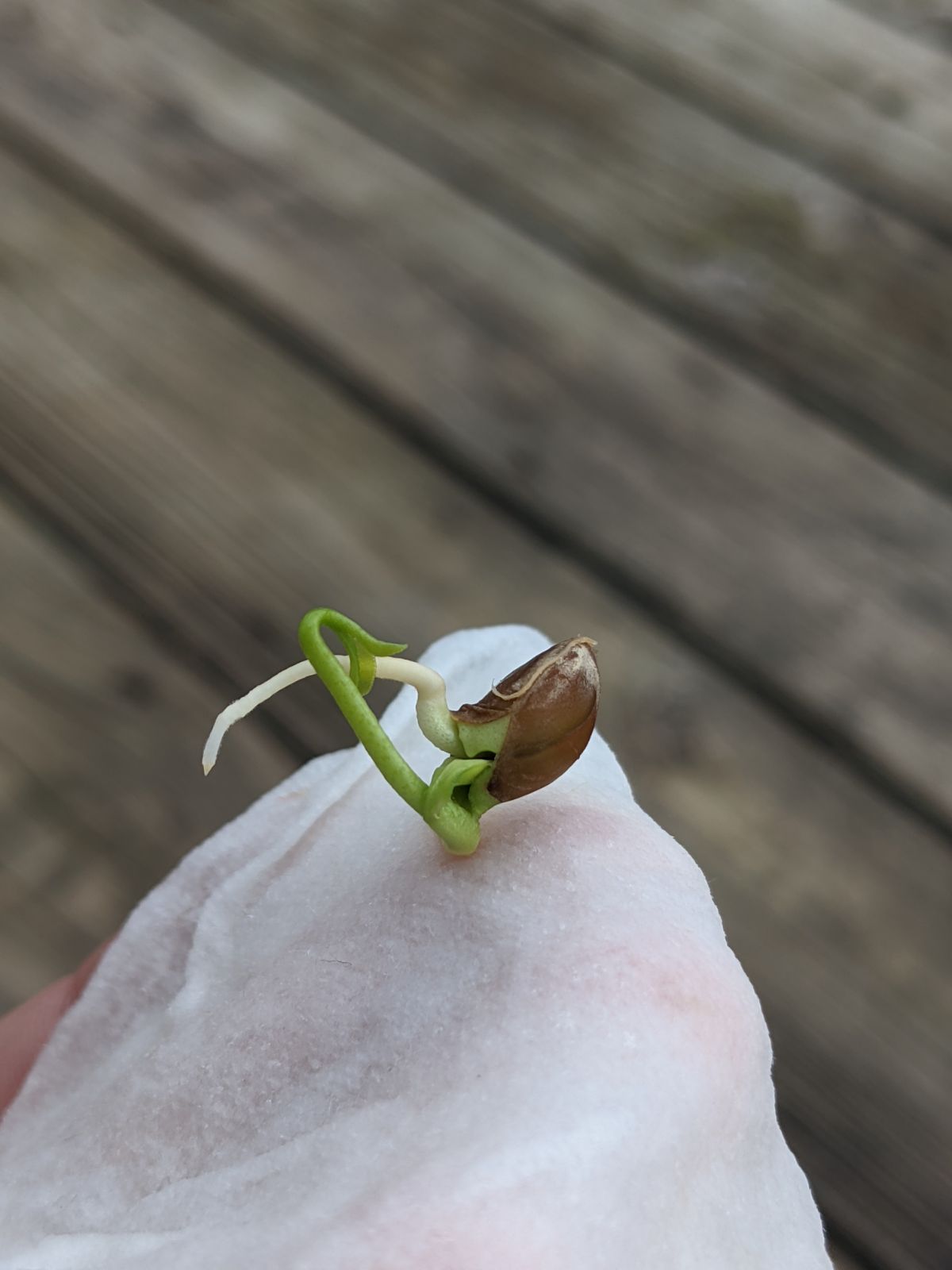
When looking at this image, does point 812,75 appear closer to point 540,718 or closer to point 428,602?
point 428,602

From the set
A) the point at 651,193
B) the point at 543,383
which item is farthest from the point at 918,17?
the point at 543,383

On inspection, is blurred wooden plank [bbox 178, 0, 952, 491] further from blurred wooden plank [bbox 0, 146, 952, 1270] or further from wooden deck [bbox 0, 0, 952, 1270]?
blurred wooden plank [bbox 0, 146, 952, 1270]

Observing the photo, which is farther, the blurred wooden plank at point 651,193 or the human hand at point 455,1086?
the blurred wooden plank at point 651,193

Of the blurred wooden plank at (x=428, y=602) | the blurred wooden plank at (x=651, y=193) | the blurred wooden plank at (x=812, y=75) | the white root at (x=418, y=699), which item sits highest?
the blurred wooden plank at (x=812, y=75)

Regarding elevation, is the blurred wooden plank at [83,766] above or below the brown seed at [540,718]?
below

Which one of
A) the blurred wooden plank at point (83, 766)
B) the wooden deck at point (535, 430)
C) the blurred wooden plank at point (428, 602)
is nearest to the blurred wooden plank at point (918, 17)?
the wooden deck at point (535, 430)

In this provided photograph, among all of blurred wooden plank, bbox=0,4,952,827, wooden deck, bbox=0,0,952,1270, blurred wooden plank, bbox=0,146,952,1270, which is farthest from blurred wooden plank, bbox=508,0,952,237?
blurred wooden plank, bbox=0,146,952,1270

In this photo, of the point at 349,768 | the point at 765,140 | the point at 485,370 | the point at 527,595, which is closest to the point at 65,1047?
the point at 349,768

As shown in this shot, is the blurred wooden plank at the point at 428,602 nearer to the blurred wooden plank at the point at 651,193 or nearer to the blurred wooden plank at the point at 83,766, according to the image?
the blurred wooden plank at the point at 83,766
